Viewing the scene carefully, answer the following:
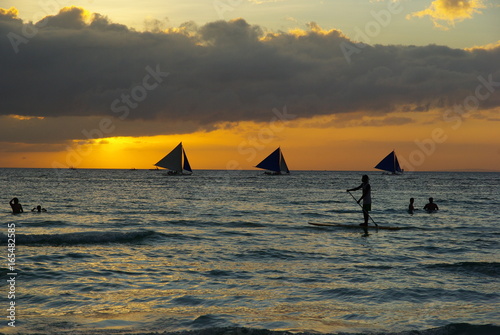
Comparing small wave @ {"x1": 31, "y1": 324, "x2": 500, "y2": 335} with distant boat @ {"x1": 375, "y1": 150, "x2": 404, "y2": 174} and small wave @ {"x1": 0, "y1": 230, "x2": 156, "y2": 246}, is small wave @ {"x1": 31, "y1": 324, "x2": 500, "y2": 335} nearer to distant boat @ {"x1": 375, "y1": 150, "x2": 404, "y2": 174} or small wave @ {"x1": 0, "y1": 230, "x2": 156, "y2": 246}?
small wave @ {"x1": 0, "y1": 230, "x2": 156, "y2": 246}

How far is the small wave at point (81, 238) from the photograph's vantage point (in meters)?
20.4

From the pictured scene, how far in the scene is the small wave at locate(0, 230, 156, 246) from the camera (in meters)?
20.4

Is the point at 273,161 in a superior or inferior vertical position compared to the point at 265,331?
superior

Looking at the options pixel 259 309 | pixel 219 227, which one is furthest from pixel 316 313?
pixel 219 227

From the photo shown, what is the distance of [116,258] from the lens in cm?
Answer: 1652

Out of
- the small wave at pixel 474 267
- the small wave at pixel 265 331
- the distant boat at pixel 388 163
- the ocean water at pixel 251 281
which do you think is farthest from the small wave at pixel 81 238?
the distant boat at pixel 388 163

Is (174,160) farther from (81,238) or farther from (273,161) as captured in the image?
(81,238)

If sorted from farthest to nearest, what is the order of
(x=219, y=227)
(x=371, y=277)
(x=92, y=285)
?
(x=219, y=227) < (x=371, y=277) < (x=92, y=285)

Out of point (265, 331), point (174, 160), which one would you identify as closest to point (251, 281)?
point (265, 331)

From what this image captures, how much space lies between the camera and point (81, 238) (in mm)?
21453

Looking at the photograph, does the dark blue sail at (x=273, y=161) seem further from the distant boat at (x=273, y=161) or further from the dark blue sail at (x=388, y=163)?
the dark blue sail at (x=388, y=163)

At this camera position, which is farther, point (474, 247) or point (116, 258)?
point (474, 247)

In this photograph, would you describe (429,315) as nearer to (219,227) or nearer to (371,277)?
(371,277)

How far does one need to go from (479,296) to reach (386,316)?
3.27 m
